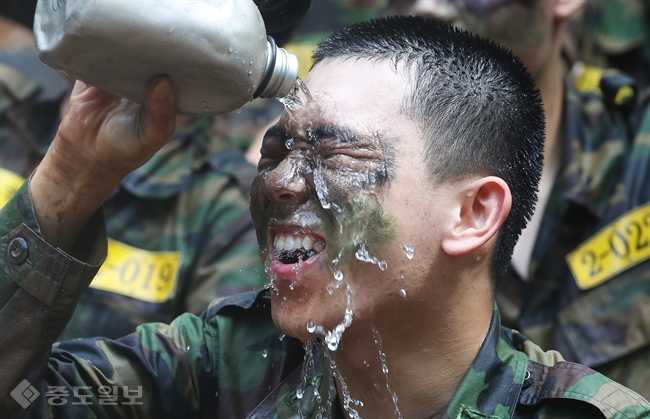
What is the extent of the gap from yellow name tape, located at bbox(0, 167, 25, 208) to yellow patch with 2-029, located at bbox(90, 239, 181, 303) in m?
0.52

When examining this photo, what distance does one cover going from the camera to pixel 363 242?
2236 millimetres

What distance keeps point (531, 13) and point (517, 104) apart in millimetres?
1608

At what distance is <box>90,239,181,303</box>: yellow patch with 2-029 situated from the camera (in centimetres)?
383

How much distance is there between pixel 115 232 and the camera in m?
3.99

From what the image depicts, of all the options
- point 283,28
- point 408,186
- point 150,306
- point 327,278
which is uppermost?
point 283,28

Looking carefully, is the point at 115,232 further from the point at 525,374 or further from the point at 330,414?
the point at 525,374

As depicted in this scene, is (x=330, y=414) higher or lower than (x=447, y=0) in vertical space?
lower

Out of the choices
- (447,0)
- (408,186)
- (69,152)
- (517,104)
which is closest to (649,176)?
(447,0)

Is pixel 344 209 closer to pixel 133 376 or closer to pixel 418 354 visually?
pixel 418 354

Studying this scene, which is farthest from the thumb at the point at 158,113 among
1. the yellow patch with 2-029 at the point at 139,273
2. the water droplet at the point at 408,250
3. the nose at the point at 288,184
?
the yellow patch with 2-029 at the point at 139,273

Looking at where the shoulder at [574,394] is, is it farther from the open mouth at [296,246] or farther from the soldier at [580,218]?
the soldier at [580,218]

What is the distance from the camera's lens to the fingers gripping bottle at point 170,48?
1835 mm

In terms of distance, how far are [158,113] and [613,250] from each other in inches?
92.1

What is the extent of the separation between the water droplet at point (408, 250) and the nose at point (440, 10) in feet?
6.23
